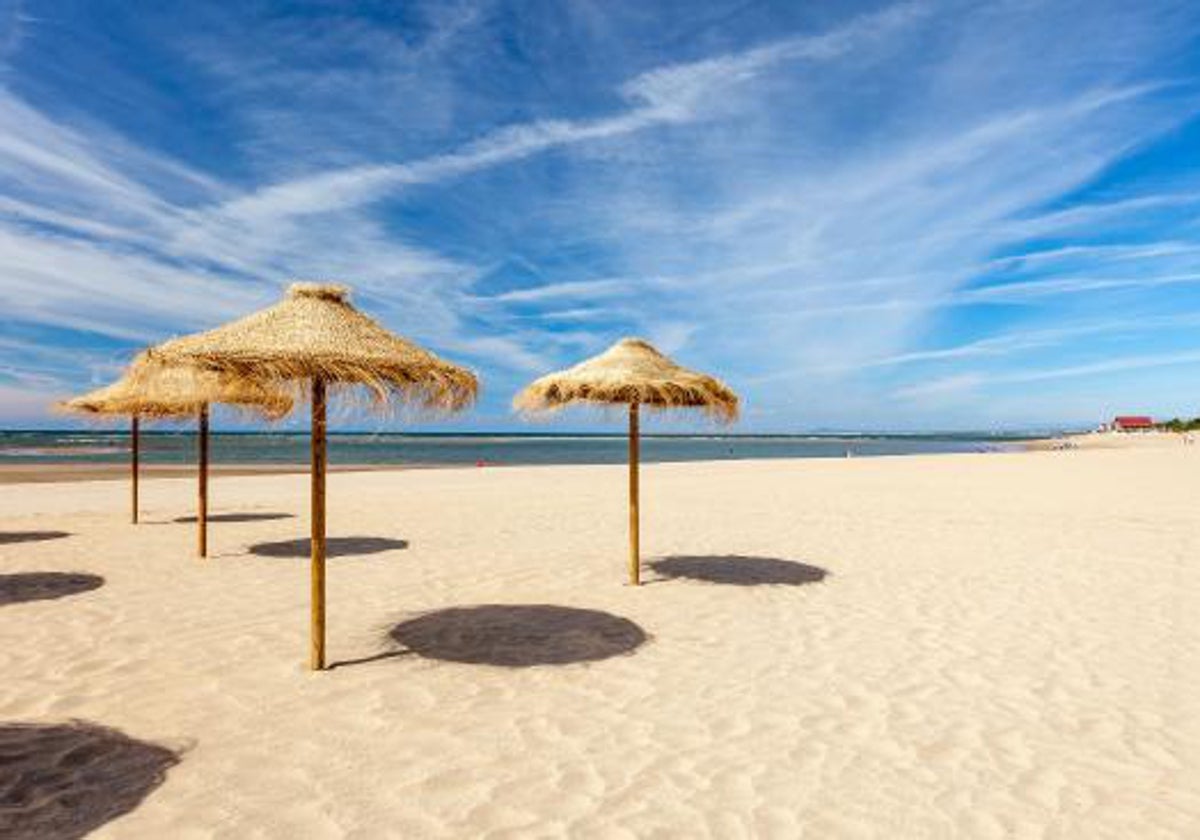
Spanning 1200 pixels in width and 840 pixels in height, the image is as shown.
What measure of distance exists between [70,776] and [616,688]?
300 cm

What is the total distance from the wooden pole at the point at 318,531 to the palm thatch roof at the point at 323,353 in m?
0.20

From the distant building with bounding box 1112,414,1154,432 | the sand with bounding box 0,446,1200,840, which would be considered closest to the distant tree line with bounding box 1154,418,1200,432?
the distant building with bounding box 1112,414,1154,432

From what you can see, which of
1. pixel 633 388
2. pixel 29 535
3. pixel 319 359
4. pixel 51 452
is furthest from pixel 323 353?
pixel 51 452

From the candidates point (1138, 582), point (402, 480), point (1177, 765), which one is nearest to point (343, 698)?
point (1177, 765)

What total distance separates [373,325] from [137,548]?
6.69 meters

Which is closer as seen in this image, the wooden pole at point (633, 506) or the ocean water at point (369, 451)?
the wooden pole at point (633, 506)

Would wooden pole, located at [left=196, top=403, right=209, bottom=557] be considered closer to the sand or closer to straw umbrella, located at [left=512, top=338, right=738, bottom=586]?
the sand

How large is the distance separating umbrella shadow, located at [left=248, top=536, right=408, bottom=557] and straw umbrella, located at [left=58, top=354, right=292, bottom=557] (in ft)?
2.46

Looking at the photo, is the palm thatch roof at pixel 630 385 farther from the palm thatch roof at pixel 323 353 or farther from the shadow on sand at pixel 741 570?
the palm thatch roof at pixel 323 353

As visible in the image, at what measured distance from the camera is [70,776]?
368 cm

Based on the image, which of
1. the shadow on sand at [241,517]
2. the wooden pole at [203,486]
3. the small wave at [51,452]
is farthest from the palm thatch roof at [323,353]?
the small wave at [51,452]

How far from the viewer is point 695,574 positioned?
8664 millimetres

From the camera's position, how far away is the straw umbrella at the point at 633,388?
7.54 metres

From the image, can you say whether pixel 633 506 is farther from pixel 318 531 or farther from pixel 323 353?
pixel 323 353
